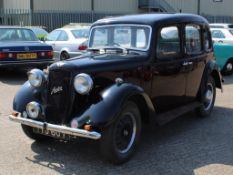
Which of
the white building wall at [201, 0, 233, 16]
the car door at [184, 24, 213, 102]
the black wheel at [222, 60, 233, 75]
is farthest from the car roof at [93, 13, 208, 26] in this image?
→ the white building wall at [201, 0, 233, 16]

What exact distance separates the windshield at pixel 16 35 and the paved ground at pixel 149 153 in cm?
581

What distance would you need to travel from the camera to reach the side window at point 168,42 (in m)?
5.87

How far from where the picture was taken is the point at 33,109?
5.03 metres

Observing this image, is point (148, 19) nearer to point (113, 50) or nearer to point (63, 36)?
point (113, 50)

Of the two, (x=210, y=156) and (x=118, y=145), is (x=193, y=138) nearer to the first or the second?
(x=210, y=156)

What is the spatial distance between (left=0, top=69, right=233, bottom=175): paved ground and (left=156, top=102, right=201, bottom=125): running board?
308 mm

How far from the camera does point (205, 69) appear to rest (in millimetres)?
7059

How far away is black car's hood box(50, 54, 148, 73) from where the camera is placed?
4953mm

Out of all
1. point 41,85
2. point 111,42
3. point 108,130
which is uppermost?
point 111,42

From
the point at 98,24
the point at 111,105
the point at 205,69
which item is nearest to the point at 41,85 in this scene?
the point at 111,105

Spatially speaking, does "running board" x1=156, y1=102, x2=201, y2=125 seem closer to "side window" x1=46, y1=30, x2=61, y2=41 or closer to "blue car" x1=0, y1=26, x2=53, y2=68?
"blue car" x1=0, y1=26, x2=53, y2=68

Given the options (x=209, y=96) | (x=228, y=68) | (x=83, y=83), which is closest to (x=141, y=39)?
(x=83, y=83)

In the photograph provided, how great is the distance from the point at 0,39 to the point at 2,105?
4.35 metres

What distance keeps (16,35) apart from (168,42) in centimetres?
742
